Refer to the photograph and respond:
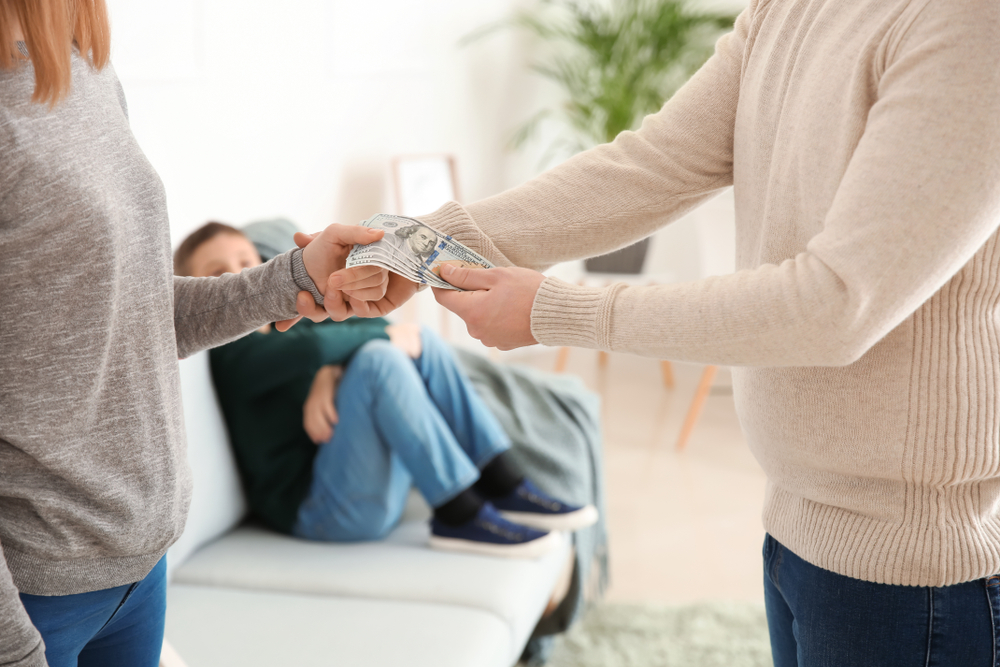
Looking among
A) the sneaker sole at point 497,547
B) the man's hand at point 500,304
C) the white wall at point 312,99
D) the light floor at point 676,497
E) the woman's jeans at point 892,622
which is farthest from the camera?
the light floor at point 676,497

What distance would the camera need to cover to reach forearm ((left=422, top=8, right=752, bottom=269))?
996mm

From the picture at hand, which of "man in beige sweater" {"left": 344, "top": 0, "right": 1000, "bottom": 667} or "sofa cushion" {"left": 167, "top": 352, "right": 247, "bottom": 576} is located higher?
"man in beige sweater" {"left": 344, "top": 0, "right": 1000, "bottom": 667}

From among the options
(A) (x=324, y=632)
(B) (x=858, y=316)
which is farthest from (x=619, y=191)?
(A) (x=324, y=632)

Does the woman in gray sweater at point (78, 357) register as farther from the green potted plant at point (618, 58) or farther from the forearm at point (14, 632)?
the green potted plant at point (618, 58)

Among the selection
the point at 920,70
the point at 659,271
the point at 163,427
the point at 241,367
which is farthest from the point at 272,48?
the point at 659,271

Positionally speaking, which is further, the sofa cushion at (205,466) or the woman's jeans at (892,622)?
the sofa cushion at (205,466)

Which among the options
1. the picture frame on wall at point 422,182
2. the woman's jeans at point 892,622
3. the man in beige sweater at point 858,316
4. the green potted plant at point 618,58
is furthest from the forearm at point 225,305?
the green potted plant at point 618,58

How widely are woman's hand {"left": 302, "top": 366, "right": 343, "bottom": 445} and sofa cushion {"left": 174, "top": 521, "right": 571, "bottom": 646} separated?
24cm

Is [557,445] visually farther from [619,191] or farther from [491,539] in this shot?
[619,191]

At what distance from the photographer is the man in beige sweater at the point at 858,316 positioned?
66 cm

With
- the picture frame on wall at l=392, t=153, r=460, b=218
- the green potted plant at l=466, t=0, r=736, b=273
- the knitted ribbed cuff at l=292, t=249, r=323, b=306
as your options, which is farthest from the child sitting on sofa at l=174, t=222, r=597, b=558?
the green potted plant at l=466, t=0, r=736, b=273

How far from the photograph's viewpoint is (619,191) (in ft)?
3.37

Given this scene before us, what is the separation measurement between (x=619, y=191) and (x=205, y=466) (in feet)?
3.72

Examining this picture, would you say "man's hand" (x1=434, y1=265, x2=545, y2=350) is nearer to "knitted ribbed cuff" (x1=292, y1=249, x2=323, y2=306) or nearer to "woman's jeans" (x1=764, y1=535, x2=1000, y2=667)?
"knitted ribbed cuff" (x1=292, y1=249, x2=323, y2=306)
